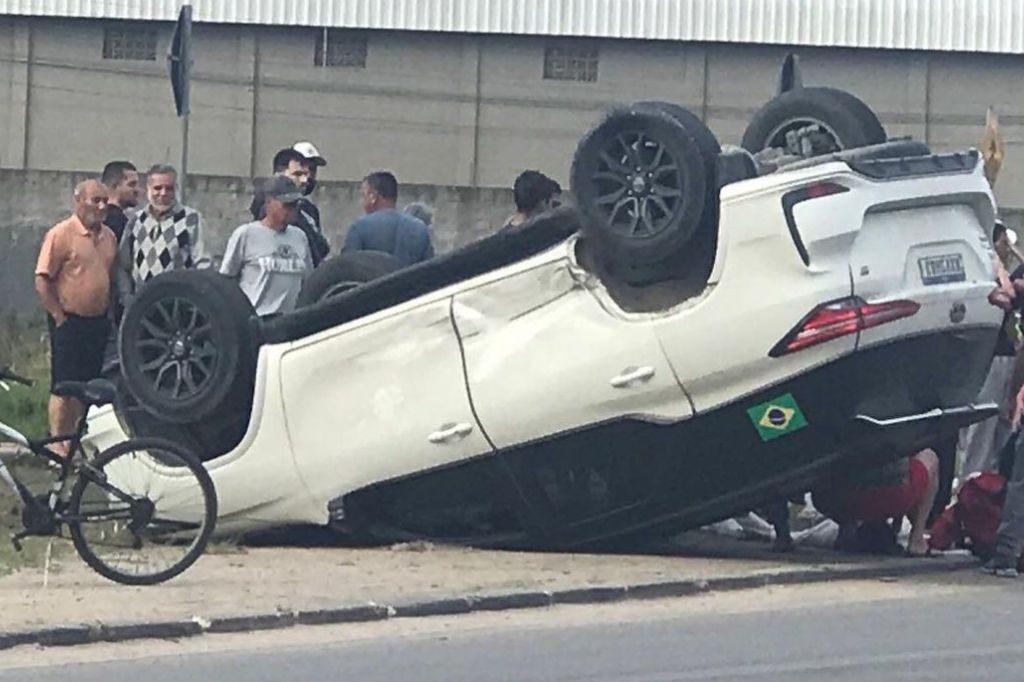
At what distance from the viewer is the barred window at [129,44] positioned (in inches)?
1497

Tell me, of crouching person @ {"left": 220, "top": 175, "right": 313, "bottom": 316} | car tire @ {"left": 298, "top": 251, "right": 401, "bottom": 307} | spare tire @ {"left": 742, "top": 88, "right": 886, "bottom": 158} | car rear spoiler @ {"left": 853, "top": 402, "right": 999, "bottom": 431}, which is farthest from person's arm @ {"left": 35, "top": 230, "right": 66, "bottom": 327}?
car rear spoiler @ {"left": 853, "top": 402, "right": 999, "bottom": 431}

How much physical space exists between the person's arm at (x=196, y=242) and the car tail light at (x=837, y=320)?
424 centimetres

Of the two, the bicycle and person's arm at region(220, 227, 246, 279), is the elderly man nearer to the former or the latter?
person's arm at region(220, 227, 246, 279)

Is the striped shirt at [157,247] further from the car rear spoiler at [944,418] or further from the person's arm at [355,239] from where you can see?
the car rear spoiler at [944,418]

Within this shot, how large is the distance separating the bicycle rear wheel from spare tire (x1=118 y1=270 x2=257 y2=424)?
76 cm

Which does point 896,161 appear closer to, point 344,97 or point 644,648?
point 644,648

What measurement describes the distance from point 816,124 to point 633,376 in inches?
64.2

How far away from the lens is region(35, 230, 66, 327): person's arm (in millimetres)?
14023

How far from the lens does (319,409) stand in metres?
12.1

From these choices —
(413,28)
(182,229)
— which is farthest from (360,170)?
(182,229)

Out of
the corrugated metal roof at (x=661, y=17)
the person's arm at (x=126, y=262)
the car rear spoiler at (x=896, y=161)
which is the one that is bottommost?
the person's arm at (x=126, y=262)

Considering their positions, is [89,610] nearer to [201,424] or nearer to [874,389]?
[201,424]

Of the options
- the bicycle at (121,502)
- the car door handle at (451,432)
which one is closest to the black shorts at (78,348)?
the bicycle at (121,502)

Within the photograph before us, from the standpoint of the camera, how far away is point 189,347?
12320mm
